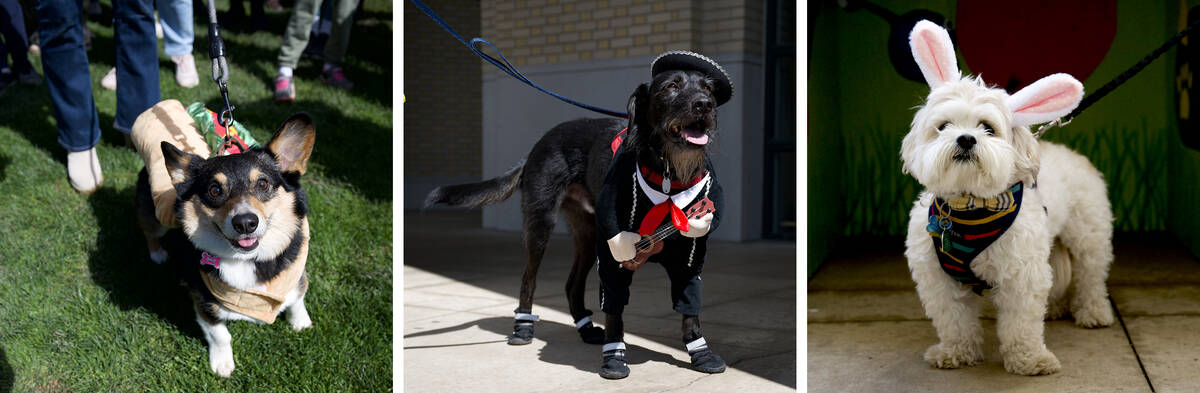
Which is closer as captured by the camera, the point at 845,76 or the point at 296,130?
the point at 296,130

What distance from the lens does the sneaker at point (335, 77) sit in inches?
216

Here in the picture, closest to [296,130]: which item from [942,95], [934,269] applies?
[942,95]

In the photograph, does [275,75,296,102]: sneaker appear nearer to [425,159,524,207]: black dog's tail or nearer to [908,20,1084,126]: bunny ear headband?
[425,159,524,207]: black dog's tail

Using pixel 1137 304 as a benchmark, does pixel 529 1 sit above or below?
above

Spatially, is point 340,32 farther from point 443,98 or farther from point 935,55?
point 443,98

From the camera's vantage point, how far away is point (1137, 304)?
4742 mm

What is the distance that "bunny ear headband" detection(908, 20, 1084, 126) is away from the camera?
124 inches

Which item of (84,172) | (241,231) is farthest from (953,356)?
(84,172)

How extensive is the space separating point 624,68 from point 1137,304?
4928 millimetres

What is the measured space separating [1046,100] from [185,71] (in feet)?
13.9

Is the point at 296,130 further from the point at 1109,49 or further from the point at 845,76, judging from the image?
the point at 1109,49

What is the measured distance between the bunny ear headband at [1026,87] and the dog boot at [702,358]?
1390 millimetres

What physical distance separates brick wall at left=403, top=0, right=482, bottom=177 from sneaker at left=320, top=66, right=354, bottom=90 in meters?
8.01

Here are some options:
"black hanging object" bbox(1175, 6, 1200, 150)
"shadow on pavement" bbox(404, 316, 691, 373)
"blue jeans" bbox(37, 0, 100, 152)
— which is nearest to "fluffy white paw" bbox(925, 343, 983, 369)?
"shadow on pavement" bbox(404, 316, 691, 373)
